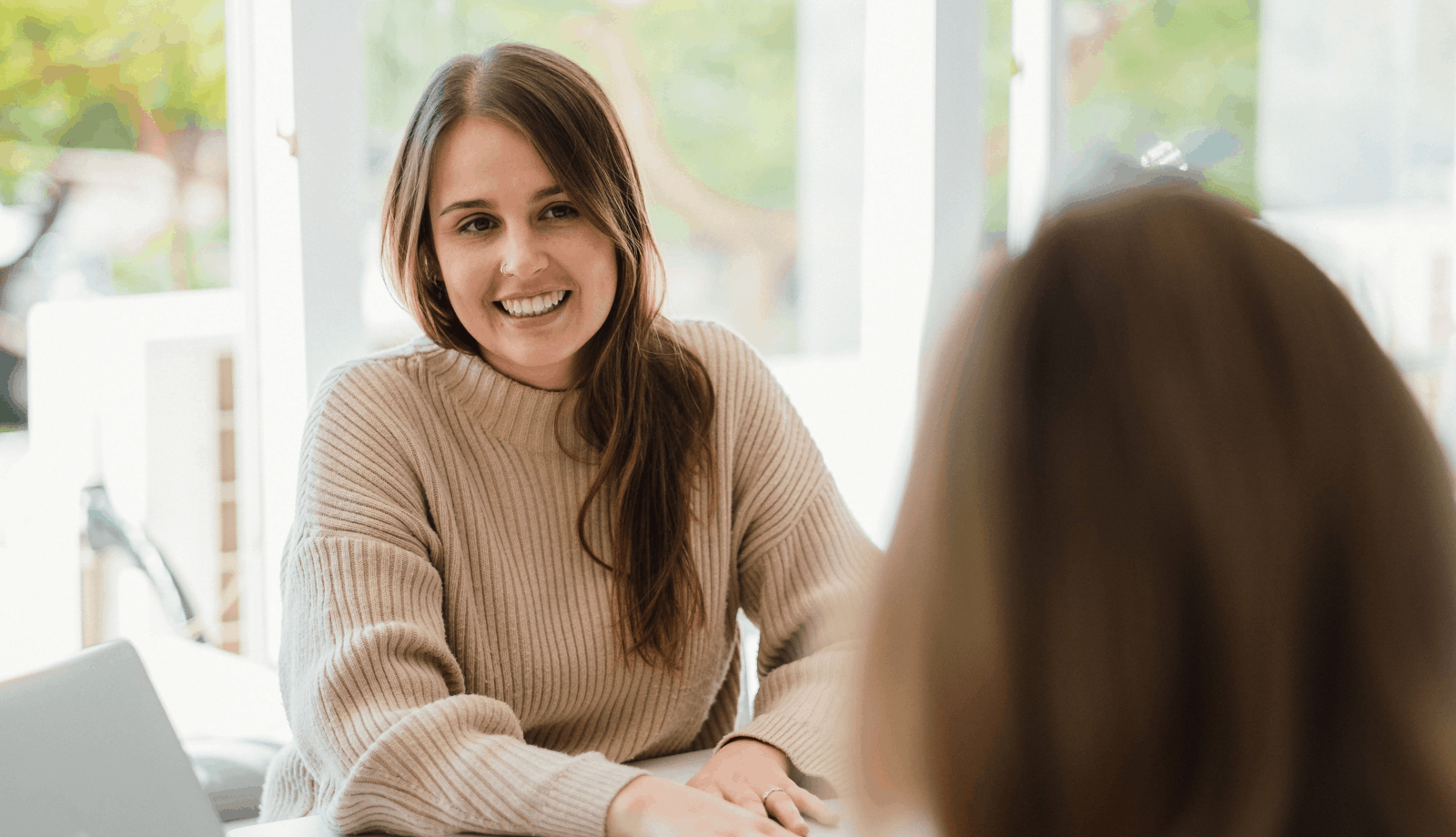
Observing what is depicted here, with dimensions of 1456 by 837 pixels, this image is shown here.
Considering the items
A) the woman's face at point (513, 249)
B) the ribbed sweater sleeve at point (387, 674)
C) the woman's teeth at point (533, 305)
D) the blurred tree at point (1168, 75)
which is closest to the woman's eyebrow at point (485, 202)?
the woman's face at point (513, 249)

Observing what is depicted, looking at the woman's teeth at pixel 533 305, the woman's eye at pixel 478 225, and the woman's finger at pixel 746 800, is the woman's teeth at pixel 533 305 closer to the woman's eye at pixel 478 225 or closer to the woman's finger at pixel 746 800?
the woman's eye at pixel 478 225

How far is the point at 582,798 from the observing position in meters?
1.07

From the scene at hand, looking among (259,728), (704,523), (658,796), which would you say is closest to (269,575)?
(259,728)

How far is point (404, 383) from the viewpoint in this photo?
1.44 m

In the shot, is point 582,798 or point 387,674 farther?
point 387,674

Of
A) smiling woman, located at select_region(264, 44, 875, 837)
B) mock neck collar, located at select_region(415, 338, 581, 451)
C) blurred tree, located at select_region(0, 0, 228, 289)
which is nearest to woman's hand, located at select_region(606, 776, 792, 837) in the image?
smiling woman, located at select_region(264, 44, 875, 837)

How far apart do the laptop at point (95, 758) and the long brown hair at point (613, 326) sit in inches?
23.0

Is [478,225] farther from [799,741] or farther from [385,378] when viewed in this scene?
[799,741]

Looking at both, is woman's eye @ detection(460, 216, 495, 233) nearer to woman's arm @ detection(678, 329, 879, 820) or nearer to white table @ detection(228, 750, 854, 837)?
woman's arm @ detection(678, 329, 879, 820)

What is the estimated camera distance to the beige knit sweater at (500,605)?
1.12 metres

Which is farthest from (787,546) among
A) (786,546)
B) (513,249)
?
(513,249)

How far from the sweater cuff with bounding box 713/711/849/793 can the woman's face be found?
508 mm

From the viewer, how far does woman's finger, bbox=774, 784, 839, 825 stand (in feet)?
3.68

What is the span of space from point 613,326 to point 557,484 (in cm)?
22
